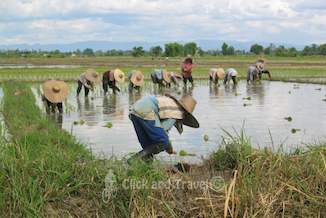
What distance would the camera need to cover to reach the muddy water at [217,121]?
6.15 m

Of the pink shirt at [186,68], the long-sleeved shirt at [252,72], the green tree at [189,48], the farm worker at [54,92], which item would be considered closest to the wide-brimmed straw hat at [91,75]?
the farm worker at [54,92]

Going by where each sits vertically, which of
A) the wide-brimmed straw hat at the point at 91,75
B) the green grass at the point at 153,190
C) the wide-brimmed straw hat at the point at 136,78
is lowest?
the green grass at the point at 153,190

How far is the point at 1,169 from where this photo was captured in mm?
3420

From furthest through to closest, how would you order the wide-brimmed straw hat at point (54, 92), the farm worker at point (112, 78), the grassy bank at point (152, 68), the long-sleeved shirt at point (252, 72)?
the grassy bank at point (152, 68), the long-sleeved shirt at point (252, 72), the farm worker at point (112, 78), the wide-brimmed straw hat at point (54, 92)

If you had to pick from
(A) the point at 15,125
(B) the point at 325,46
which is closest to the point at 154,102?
(A) the point at 15,125

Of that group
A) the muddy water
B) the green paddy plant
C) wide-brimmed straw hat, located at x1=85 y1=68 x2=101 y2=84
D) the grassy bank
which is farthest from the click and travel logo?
the grassy bank

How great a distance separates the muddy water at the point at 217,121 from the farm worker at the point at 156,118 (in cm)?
23

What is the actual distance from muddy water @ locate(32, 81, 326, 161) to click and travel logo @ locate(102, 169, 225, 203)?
27.3 inches

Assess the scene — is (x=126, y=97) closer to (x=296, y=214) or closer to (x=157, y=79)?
(x=157, y=79)

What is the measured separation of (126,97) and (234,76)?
620cm

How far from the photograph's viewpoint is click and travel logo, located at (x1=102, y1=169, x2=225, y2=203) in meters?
3.26

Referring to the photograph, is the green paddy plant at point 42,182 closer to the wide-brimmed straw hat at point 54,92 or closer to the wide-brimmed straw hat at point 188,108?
the wide-brimmed straw hat at point 188,108

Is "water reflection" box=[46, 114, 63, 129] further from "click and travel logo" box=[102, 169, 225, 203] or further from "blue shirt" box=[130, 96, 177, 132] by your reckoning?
"click and travel logo" box=[102, 169, 225, 203]

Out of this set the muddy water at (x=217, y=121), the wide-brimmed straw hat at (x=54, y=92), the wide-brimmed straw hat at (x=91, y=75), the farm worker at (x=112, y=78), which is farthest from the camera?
the farm worker at (x=112, y=78)
